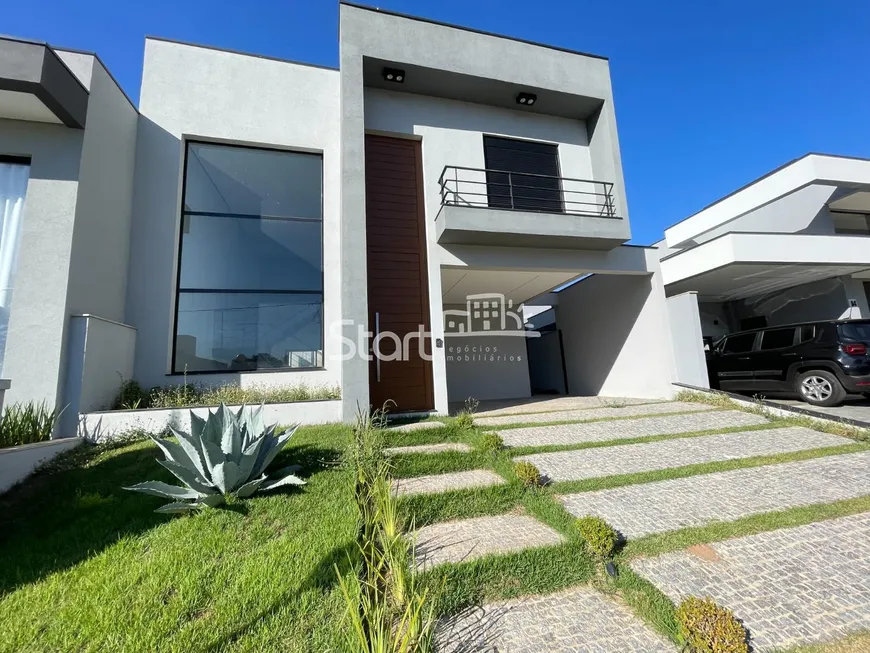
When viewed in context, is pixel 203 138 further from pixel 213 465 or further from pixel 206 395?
pixel 213 465

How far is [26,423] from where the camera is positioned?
399 cm

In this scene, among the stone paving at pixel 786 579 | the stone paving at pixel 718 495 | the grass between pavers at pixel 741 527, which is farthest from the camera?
the stone paving at pixel 718 495

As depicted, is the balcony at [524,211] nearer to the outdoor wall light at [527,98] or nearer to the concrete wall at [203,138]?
the outdoor wall light at [527,98]

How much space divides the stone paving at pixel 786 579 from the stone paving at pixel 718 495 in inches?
11.8

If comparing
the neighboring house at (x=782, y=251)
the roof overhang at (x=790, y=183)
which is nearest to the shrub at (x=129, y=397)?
→ the neighboring house at (x=782, y=251)

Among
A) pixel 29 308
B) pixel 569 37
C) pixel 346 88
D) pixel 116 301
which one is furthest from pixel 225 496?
pixel 569 37

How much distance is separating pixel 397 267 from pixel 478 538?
495cm

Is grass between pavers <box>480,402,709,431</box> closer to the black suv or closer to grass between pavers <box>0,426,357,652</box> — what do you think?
the black suv

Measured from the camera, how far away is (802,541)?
2.38m

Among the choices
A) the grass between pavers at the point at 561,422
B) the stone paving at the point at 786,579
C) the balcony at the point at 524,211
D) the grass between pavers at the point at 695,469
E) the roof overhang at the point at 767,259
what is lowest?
the stone paving at the point at 786,579

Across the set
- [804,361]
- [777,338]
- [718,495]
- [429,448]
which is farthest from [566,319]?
[718,495]

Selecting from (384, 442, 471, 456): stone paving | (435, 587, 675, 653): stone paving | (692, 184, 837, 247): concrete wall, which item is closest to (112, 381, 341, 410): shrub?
(384, 442, 471, 456): stone paving

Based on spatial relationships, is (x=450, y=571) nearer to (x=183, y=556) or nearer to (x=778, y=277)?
(x=183, y=556)

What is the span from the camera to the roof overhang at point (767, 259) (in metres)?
7.50
